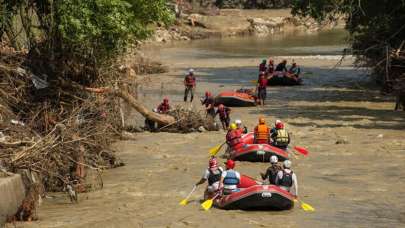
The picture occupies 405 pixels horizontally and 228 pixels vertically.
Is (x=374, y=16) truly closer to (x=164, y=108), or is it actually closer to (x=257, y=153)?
(x=164, y=108)

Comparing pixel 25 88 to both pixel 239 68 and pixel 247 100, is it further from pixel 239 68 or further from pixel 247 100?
pixel 239 68

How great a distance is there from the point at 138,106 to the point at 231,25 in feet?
247

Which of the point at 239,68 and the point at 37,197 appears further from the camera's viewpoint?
the point at 239,68

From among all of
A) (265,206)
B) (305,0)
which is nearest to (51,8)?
(265,206)

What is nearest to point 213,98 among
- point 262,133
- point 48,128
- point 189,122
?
A: point 189,122

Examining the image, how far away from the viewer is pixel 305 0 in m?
39.9

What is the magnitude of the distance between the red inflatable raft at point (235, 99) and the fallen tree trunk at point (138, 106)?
23.7 ft

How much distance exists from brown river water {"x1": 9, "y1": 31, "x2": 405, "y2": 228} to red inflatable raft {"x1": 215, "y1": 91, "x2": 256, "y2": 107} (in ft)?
2.05

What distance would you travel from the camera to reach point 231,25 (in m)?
102

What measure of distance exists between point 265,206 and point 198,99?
2263 cm

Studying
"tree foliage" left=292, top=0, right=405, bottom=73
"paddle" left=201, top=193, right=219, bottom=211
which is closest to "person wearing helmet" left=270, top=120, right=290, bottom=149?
"paddle" left=201, top=193, right=219, bottom=211

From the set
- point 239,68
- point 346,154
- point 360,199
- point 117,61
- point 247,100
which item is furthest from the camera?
point 239,68

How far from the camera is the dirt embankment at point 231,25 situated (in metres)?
94.6

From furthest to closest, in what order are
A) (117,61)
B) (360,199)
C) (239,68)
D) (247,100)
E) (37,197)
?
(239,68) → (247,100) → (117,61) → (360,199) → (37,197)
